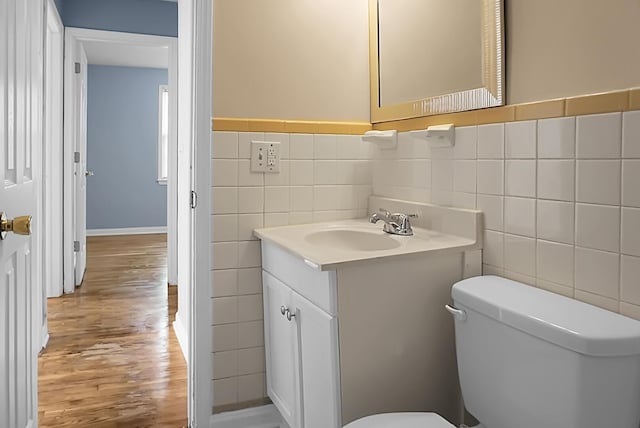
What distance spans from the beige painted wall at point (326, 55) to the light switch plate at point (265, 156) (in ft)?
0.37

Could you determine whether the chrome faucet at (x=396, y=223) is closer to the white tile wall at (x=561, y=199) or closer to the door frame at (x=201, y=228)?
the white tile wall at (x=561, y=199)

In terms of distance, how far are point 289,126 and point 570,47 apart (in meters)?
1.02

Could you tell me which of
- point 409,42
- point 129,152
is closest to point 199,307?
point 409,42

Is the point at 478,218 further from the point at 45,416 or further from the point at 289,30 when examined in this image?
the point at 45,416

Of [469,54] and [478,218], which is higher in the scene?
[469,54]

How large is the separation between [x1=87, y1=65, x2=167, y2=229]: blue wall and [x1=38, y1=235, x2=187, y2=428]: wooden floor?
103 inches

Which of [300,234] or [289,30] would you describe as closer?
[300,234]

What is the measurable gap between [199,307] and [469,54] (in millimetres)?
1269

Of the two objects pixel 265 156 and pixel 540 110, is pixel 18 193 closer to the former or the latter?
pixel 265 156

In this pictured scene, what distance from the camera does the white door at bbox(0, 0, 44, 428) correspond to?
120cm

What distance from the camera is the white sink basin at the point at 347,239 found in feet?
5.90

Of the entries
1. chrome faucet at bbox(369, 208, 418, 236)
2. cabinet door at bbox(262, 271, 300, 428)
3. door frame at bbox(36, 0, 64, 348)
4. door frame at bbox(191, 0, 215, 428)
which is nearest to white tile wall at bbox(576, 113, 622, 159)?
chrome faucet at bbox(369, 208, 418, 236)

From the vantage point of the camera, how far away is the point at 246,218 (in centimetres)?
189

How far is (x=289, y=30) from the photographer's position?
1.95m
